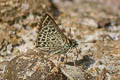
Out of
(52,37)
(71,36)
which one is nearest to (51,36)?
(52,37)

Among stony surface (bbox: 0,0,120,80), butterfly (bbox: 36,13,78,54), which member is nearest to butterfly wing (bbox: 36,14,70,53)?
butterfly (bbox: 36,13,78,54)

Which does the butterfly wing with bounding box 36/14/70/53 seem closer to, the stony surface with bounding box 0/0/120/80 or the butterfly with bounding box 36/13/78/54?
the butterfly with bounding box 36/13/78/54

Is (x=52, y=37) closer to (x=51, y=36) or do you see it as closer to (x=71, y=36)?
(x=51, y=36)

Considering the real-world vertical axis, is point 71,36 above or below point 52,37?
below

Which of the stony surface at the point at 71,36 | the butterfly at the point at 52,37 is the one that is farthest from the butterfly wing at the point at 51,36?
the stony surface at the point at 71,36

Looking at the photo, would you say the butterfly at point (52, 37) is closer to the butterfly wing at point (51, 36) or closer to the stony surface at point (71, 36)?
the butterfly wing at point (51, 36)

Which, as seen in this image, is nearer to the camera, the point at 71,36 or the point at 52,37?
the point at 52,37
